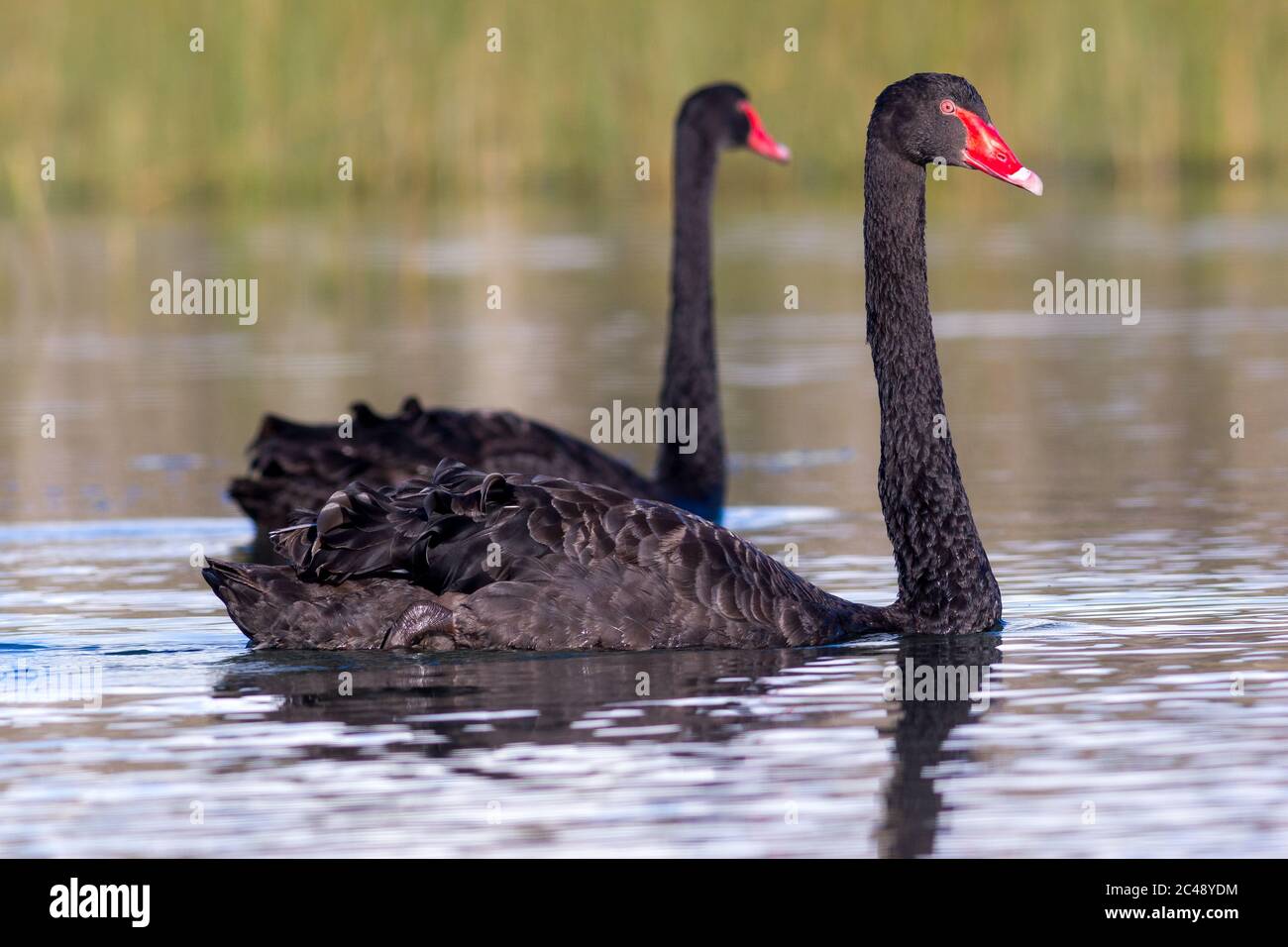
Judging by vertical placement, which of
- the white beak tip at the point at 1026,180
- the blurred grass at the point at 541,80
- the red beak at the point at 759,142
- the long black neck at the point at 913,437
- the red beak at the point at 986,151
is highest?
the blurred grass at the point at 541,80

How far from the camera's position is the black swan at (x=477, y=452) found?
40.7ft

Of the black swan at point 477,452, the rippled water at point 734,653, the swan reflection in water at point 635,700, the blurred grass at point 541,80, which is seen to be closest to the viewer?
the rippled water at point 734,653

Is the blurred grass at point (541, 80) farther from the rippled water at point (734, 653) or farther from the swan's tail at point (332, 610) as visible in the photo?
the swan's tail at point (332, 610)

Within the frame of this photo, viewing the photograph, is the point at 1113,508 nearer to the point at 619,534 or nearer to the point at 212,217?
the point at 619,534

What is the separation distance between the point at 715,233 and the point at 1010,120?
4515 mm

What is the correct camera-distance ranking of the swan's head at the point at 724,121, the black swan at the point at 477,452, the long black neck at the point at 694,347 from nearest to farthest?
1. the black swan at the point at 477,452
2. the long black neck at the point at 694,347
3. the swan's head at the point at 724,121

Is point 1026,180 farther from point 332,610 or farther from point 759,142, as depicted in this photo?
point 759,142

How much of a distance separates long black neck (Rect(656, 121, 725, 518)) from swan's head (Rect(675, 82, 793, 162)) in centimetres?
6

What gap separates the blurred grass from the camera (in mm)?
32375

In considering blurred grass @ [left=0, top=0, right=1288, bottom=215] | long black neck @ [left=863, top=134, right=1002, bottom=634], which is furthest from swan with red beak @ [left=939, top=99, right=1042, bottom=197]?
blurred grass @ [left=0, top=0, right=1288, bottom=215]

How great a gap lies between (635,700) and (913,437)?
2032 mm

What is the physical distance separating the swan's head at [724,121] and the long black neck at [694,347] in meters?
0.06

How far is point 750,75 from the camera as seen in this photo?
33156 mm

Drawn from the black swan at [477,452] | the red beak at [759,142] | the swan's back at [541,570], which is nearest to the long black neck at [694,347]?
the black swan at [477,452]
